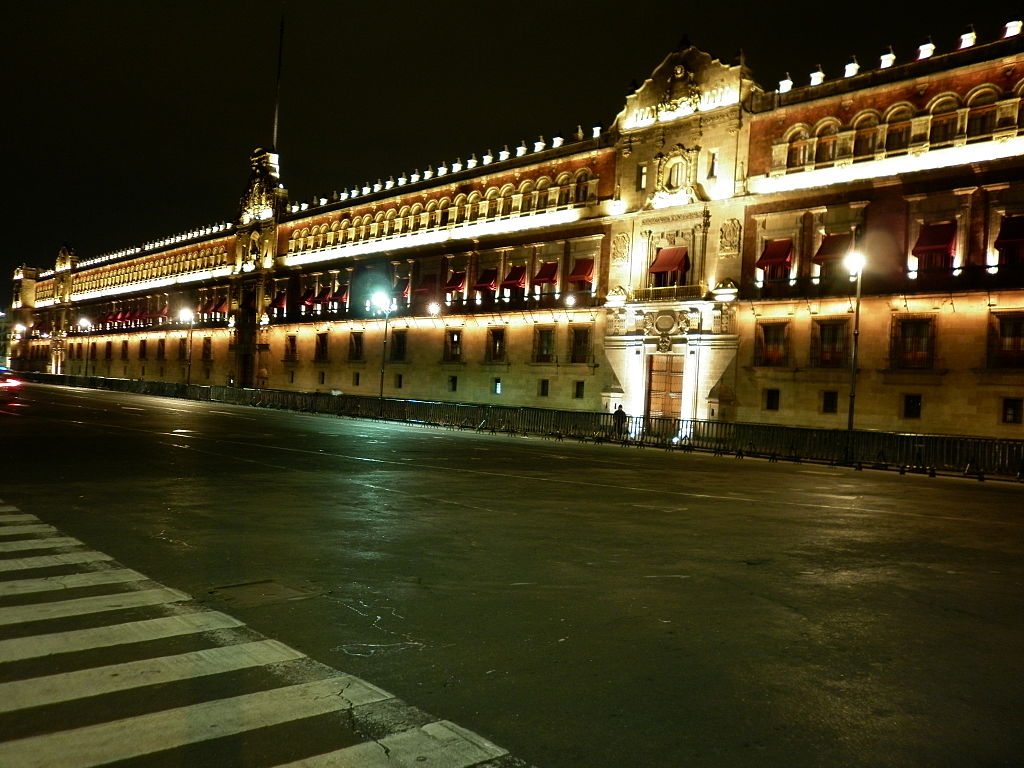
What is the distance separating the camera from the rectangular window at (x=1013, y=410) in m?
27.6

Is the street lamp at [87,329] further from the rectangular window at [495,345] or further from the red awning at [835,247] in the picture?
the red awning at [835,247]

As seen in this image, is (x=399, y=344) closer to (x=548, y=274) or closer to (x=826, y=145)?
(x=548, y=274)

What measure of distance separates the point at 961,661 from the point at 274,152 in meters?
71.4

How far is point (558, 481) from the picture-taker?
17.2m

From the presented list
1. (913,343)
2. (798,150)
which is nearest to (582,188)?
(798,150)

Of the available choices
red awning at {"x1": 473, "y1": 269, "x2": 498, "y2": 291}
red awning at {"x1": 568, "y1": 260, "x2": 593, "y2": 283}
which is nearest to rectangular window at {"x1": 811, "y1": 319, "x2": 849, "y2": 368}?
red awning at {"x1": 568, "y1": 260, "x2": 593, "y2": 283}

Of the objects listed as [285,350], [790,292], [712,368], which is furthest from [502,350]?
[285,350]

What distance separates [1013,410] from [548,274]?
23.2 m

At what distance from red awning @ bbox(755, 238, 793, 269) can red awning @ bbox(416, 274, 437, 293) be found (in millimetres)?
22986

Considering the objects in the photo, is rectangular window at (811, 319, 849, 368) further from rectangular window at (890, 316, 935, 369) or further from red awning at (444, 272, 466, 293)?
red awning at (444, 272, 466, 293)

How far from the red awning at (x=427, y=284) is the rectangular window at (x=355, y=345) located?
6673mm

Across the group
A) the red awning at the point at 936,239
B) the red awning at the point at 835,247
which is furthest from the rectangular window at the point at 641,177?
the red awning at the point at 936,239

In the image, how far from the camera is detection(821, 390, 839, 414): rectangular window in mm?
32312

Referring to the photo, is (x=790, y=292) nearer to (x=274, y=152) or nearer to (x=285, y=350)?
(x=285, y=350)
